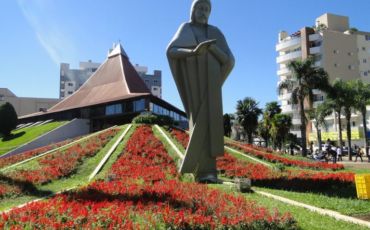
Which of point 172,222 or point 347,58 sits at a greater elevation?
point 347,58

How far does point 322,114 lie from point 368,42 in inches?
1192

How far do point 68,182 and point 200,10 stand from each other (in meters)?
7.67

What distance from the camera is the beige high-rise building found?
5994 centimetres

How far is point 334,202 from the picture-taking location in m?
9.12

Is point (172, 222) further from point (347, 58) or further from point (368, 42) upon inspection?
point (368, 42)

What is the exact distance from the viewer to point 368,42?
64375 mm

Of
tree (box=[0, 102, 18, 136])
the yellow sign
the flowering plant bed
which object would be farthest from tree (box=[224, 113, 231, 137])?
the flowering plant bed

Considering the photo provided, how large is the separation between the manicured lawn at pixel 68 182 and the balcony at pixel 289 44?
50955 millimetres

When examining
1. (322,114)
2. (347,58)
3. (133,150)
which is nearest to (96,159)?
(133,150)

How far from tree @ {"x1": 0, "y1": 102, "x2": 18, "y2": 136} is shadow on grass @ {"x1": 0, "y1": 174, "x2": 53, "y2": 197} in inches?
1252

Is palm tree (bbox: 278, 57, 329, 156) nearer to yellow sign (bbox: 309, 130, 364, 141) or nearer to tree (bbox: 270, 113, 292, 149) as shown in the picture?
tree (bbox: 270, 113, 292, 149)

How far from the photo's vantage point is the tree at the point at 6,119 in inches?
1654

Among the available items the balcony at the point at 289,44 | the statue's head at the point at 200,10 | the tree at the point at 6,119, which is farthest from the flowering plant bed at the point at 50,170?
the balcony at the point at 289,44

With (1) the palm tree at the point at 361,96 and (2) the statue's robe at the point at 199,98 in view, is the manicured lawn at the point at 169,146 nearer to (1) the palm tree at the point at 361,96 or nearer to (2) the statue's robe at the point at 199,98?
(2) the statue's robe at the point at 199,98
